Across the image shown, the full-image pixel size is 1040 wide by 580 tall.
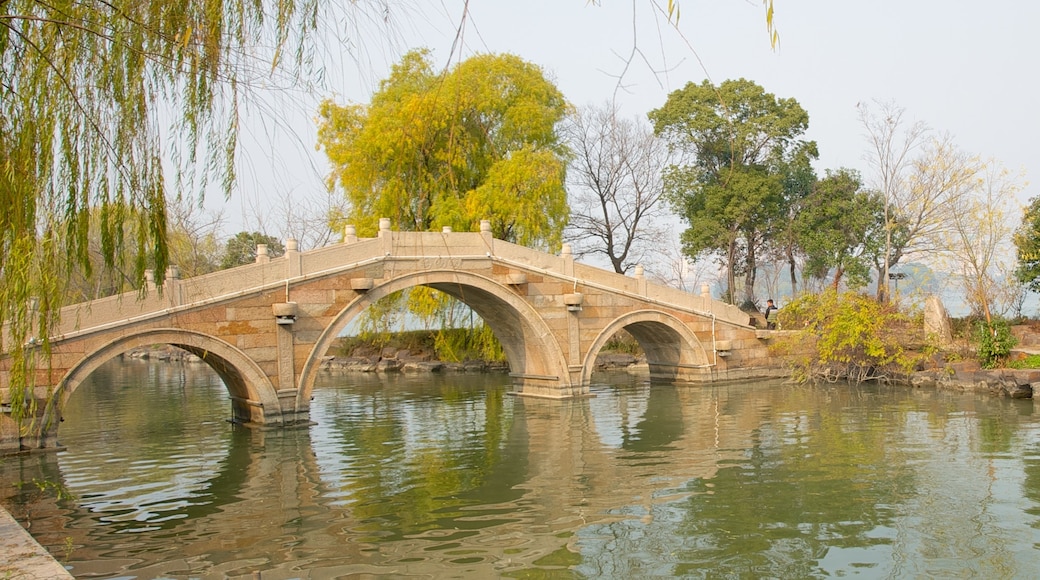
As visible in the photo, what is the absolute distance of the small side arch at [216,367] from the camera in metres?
13.1

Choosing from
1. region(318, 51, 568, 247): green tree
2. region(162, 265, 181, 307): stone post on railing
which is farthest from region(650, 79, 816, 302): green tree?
region(162, 265, 181, 307): stone post on railing

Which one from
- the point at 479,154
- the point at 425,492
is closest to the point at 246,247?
the point at 479,154

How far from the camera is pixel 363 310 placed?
1656 centimetres

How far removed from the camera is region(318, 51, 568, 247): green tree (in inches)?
814

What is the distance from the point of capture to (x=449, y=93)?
20391 millimetres

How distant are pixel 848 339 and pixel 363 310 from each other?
32.1 ft

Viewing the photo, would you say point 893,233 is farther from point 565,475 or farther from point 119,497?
point 119,497

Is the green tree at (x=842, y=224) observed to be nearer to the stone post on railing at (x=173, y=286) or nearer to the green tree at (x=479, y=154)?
the green tree at (x=479, y=154)

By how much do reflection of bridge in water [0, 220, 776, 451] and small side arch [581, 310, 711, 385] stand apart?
0.10ft

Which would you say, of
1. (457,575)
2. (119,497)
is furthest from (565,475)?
(119,497)

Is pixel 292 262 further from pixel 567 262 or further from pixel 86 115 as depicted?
pixel 86 115

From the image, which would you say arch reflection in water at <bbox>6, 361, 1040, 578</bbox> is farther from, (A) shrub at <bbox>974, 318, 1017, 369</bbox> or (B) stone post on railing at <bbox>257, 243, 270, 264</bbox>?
(B) stone post on railing at <bbox>257, 243, 270, 264</bbox>

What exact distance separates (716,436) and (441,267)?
5.85 metres

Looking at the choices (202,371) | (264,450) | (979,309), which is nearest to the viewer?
(264,450)
